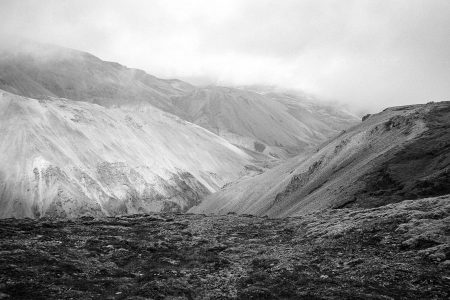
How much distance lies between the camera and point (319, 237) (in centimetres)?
2997

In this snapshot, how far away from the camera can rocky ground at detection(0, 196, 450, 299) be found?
19953 millimetres

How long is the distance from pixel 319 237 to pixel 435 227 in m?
7.77

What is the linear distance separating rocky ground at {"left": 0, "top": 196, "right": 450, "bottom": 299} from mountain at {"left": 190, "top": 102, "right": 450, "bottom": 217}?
9704 mm

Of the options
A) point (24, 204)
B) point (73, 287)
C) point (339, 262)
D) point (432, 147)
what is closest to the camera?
point (73, 287)

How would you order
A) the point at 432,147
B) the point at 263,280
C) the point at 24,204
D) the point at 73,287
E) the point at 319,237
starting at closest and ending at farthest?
the point at 73,287 → the point at 263,280 → the point at 319,237 → the point at 432,147 → the point at 24,204

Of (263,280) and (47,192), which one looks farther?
(47,192)

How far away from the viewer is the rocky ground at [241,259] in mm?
19953

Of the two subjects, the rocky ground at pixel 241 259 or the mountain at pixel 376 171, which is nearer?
the rocky ground at pixel 241 259

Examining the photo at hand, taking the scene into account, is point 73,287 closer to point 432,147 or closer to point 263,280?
point 263,280

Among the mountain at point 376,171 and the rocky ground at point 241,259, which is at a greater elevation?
the mountain at point 376,171

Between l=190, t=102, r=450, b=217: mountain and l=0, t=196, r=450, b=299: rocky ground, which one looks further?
l=190, t=102, r=450, b=217: mountain

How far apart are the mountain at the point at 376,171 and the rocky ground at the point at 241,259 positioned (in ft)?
31.8

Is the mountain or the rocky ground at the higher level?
the mountain

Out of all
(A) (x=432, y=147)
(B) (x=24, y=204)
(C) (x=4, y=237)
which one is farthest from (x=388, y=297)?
(B) (x=24, y=204)
